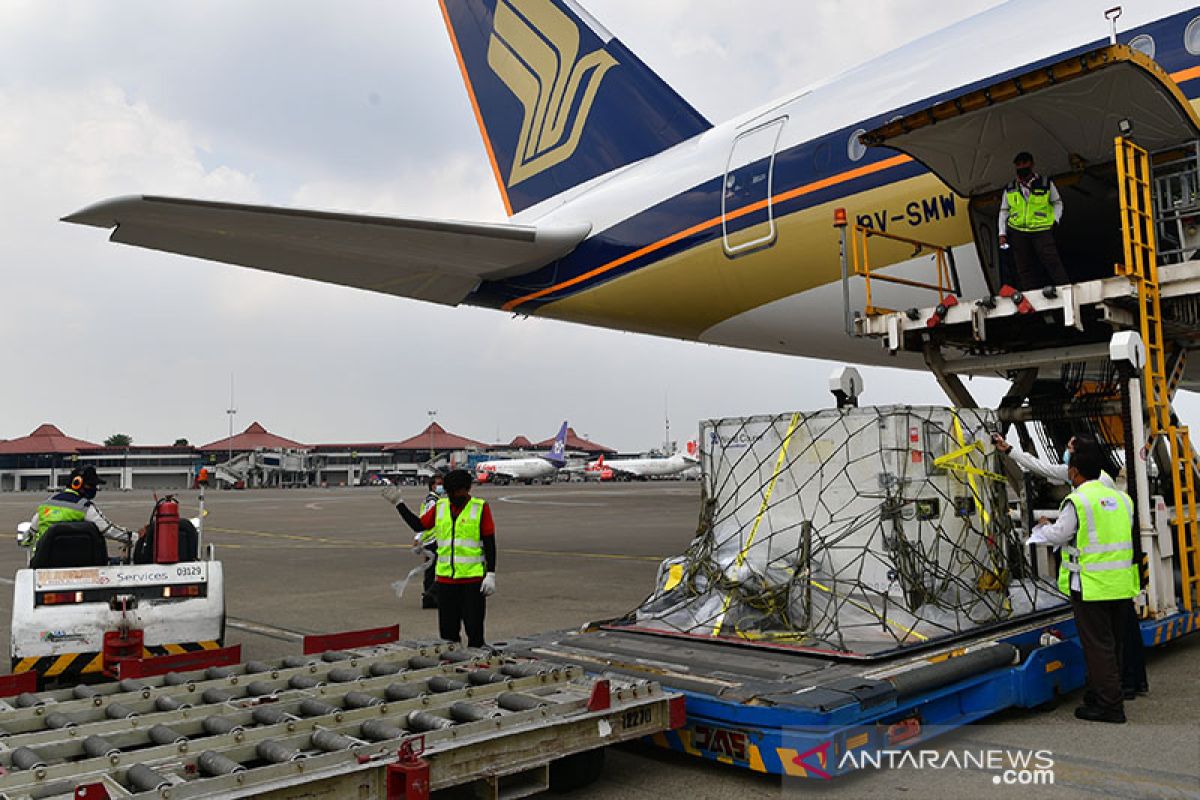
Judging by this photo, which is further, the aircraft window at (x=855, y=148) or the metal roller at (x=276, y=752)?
the aircraft window at (x=855, y=148)

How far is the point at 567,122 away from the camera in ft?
46.9

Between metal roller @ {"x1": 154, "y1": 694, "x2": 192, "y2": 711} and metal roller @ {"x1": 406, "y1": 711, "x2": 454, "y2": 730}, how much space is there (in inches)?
41.1

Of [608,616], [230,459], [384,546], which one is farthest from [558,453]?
[608,616]

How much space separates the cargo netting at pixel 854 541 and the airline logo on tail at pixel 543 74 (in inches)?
354

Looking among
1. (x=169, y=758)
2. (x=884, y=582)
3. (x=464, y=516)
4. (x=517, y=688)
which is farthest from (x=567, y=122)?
(x=169, y=758)

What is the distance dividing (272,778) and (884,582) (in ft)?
12.0

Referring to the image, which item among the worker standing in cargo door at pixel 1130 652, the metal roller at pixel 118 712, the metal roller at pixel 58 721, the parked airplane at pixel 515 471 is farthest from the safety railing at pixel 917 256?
the parked airplane at pixel 515 471

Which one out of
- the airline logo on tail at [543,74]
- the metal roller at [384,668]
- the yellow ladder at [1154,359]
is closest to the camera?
the metal roller at [384,668]

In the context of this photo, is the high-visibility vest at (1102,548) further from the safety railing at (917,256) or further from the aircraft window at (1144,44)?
the aircraft window at (1144,44)

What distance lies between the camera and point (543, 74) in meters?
14.3

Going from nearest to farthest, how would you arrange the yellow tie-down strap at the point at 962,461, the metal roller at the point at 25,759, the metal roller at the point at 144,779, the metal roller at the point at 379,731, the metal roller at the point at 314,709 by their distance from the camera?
the metal roller at the point at 144,779
the metal roller at the point at 25,759
the metal roller at the point at 379,731
the metal roller at the point at 314,709
the yellow tie-down strap at the point at 962,461

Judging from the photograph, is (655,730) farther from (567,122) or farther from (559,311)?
(567,122)

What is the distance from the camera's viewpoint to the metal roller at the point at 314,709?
3.88 metres

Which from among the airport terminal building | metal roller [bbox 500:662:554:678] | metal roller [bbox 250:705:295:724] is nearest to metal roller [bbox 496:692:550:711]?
metal roller [bbox 500:662:554:678]
